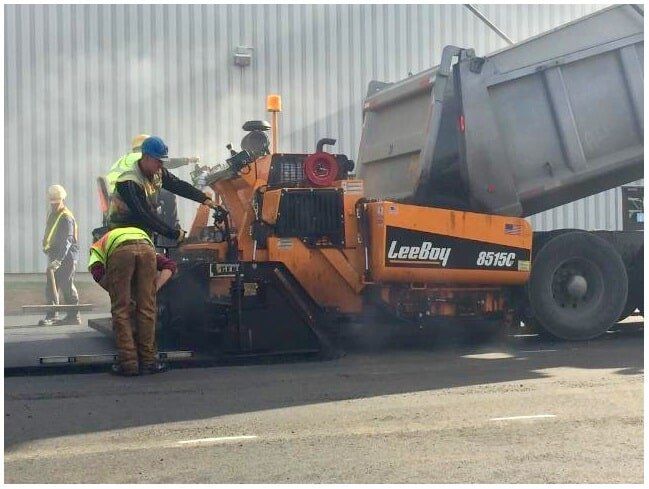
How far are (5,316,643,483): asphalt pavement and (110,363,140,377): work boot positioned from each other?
100 millimetres

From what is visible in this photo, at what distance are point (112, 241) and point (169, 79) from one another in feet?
17.1

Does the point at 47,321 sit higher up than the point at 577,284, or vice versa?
the point at 577,284

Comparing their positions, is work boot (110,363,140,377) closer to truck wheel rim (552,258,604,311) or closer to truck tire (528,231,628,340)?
truck tire (528,231,628,340)

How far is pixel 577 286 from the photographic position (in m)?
7.96

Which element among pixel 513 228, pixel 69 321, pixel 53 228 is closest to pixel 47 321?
pixel 69 321

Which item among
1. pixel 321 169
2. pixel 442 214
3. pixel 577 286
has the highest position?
pixel 321 169

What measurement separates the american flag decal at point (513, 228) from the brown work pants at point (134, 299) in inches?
119

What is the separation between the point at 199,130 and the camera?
10.9m

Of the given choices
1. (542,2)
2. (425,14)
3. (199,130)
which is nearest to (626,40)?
(542,2)

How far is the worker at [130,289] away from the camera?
591 centimetres

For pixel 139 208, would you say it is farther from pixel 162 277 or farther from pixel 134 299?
pixel 134 299

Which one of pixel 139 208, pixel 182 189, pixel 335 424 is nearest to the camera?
pixel 335 424

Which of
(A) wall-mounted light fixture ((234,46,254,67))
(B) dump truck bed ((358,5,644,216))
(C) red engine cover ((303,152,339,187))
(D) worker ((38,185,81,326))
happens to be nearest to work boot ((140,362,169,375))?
(C) red engine cover ((303,152,339,187))

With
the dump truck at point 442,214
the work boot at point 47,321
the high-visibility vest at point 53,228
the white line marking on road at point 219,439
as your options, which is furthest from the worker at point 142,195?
the high-visibility vest at point 53,228
